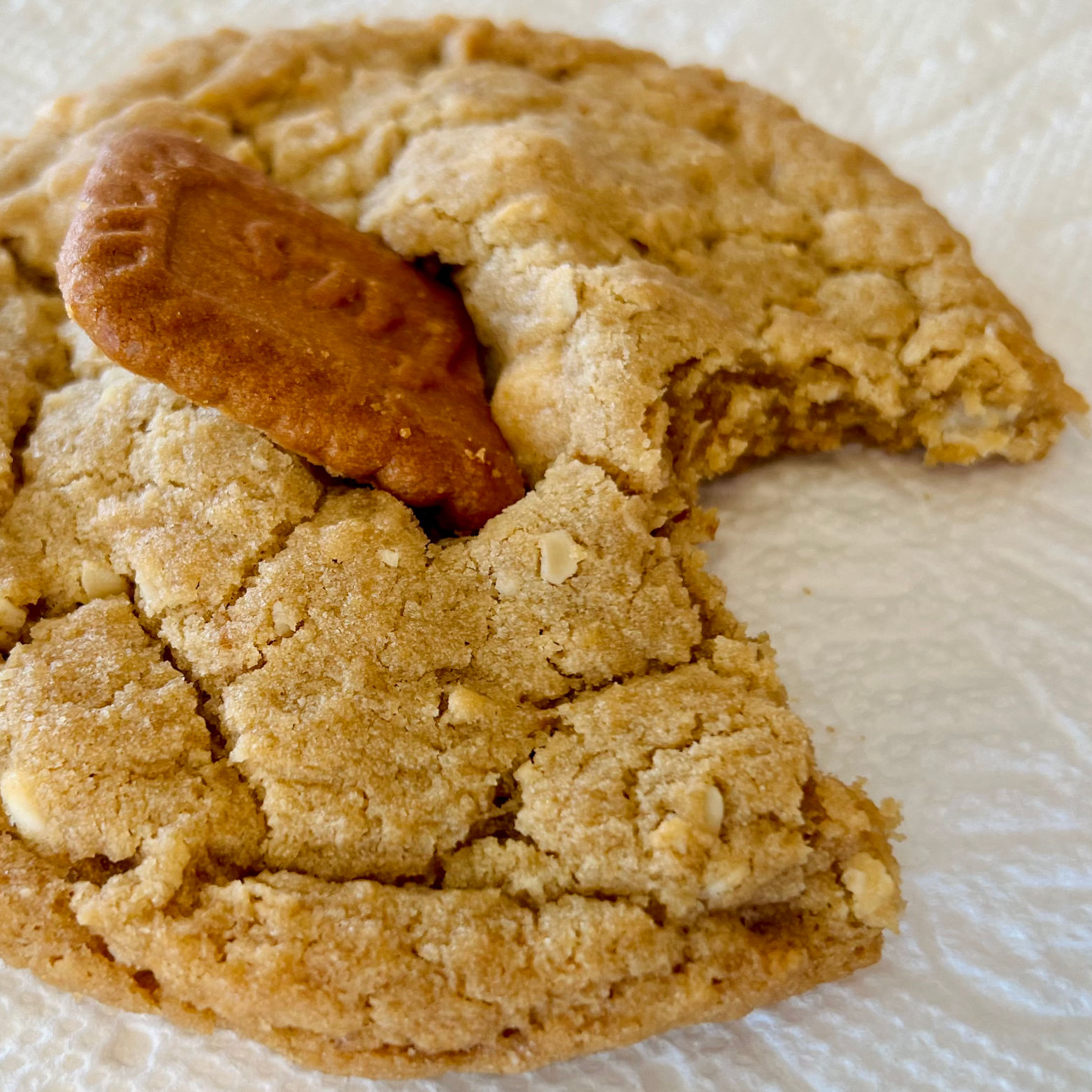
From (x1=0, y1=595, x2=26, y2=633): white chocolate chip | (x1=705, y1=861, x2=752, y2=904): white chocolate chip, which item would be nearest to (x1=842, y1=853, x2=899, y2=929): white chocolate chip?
(x1=705, y1=861, x2=752, y2=904): white chocolate chip

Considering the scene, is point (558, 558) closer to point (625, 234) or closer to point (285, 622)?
point (285, 622)

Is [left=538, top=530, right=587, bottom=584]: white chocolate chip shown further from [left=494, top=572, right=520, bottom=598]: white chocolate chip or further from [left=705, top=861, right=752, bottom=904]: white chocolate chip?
[left=705, top=861, right=752, bottom=904]: white chocolate chip

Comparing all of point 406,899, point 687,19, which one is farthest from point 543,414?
point 687,19

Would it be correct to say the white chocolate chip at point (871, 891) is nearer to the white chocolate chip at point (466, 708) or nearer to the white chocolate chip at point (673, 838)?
the white chocolate chip at point (673, 838)

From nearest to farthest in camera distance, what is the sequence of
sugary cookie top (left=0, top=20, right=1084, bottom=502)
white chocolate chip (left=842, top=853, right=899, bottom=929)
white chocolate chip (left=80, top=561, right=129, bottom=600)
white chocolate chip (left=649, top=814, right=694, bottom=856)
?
white chocolate chip (left=649, top=814, right=694, bottom=856), white chocolate chip (left=842, top=853, right=899, bottom=929), white chocolate chip (left=80, top=561, right=129, bottom=600), sugary cookie top (left=0, top=20, right=1084, bottom=502)

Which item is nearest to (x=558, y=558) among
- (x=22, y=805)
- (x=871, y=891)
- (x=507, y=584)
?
(x=507, y=584)

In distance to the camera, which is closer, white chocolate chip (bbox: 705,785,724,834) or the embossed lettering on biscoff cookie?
white chocolate chip (bbox: 705,785,724,834)

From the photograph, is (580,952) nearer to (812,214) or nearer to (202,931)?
(202,931)
